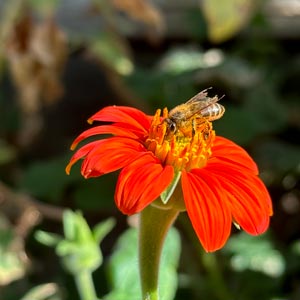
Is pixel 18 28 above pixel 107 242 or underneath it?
above

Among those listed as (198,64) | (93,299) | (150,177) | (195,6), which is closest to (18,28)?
(198,64)

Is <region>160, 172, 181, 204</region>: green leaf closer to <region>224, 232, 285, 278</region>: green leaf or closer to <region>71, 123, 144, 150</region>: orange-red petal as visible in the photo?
<region>71, 123, 144, 150</region>: orange-red petal

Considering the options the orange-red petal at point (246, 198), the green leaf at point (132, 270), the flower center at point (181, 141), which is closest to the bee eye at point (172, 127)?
the flower center at point (181, 141)

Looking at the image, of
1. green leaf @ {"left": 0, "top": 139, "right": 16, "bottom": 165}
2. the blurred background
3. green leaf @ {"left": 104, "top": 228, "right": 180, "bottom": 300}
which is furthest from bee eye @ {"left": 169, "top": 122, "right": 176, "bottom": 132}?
green leaf @ {"left": 0, "top": 139, "right": 16, "bottom": 165}

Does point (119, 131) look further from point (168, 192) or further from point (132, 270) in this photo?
point (132, 270)

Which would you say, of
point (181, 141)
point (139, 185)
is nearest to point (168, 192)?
point (139, 185)

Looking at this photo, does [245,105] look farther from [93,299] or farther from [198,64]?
[93,299]
